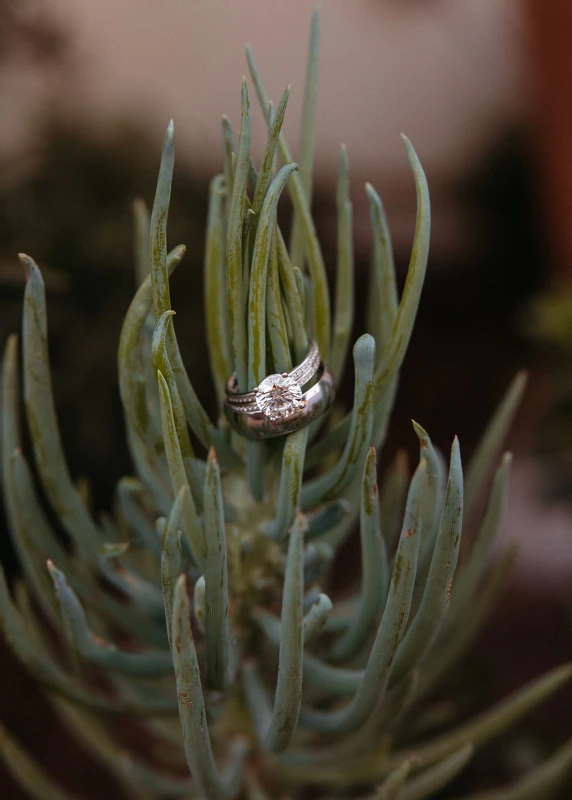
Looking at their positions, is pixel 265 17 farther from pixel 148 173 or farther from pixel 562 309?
pixel 562 309

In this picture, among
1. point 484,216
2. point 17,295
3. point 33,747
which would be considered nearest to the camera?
point 17,295

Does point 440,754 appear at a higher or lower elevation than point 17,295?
lower

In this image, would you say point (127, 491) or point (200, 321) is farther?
point (200, 321)

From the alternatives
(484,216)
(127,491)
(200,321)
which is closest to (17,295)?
(127,491)

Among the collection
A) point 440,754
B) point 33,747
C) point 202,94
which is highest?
point 202,94

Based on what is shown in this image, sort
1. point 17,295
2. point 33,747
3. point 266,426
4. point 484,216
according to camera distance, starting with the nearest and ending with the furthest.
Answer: point 266,426 < point 17,295 < point 33,747 < point 484,216
